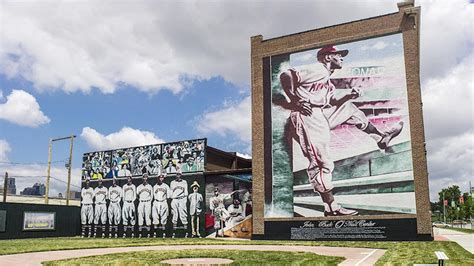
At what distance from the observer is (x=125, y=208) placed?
42406 millimetres

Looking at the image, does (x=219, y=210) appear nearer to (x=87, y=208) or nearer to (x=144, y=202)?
(x=144, y=202)

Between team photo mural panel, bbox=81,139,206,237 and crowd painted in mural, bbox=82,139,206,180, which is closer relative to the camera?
team photo mural panel, bbox=81,139,206,237

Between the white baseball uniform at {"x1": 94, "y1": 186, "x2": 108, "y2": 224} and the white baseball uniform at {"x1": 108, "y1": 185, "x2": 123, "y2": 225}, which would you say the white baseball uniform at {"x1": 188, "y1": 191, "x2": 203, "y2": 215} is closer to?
the white baseball uniform at {"x1": 108, "y1": 185, "x2": 123, "y2": 225}

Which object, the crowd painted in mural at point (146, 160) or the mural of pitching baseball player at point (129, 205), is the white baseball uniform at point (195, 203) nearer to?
the crowd painted in mural at point (146, 160)

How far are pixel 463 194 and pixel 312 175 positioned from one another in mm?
71625

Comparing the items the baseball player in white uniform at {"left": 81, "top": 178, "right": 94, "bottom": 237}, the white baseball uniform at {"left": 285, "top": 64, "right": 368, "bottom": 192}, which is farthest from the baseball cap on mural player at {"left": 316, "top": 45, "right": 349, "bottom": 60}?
the baseball player in white uniform at {"left": 81, "top": 178, "right": 94, "bottom": 237}

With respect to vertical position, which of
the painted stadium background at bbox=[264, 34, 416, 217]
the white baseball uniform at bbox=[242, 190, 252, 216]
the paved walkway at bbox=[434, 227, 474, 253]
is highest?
the painted stadium background at bbox=[264, 34, 416, 217]

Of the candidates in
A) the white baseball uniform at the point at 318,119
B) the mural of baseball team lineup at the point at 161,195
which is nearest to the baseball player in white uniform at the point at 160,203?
the mural of baseball team lineup at the point at 161,195

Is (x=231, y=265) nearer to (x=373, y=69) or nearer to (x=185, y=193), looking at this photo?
(x=373, y=69)

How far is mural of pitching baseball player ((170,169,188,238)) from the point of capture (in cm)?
3854

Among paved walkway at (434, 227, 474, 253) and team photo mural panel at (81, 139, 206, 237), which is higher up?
team photo mural panel at (81, 139, 206, 237)

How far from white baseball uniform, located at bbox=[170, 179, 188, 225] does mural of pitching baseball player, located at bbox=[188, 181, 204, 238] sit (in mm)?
625

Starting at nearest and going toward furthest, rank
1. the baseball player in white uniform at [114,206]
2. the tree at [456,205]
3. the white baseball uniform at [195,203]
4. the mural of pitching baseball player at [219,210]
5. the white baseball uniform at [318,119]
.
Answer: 1. the white baseball uniform at [318,119]
2. the mural of pitching baseball player at [219,210]
3. the white baseball uniform at [195,203]
4. the baseball player in white uniform at [114,206]
5. the tree at [456,205]

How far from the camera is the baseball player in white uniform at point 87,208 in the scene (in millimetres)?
45062
